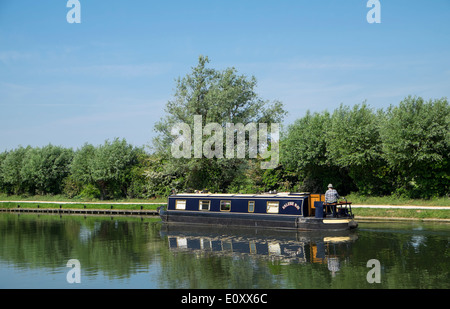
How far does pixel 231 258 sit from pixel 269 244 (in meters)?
3.79

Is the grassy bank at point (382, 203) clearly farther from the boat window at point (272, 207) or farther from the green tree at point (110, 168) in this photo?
the boat window at point (272, 207)

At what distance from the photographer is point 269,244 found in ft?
70.7

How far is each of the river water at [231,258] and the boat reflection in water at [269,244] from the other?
4 cm

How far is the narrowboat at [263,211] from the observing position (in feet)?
78.6

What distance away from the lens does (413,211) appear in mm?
28828

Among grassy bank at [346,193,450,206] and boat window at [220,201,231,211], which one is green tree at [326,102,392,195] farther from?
boat window at [220,201,231,211]
